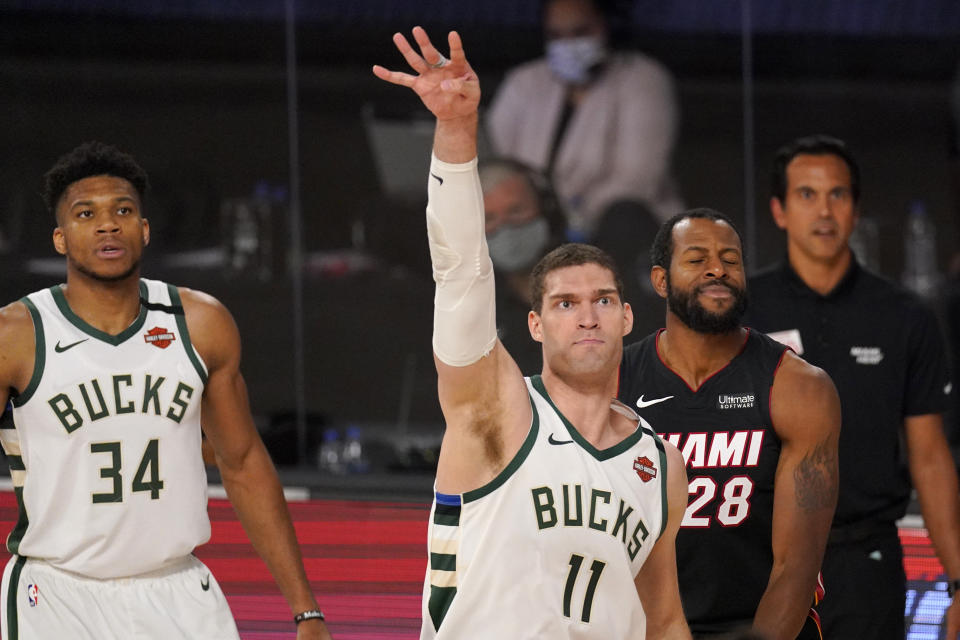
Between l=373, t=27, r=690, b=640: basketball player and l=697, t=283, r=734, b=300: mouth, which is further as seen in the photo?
l=697, t=283, r=734, b=300: mouth

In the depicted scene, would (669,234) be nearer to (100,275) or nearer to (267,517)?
(267,517)

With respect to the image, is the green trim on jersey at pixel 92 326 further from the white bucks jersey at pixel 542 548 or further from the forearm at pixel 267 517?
the white bucks jersey at pixel 542 548

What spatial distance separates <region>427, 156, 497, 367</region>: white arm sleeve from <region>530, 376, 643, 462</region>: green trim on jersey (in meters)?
0.33

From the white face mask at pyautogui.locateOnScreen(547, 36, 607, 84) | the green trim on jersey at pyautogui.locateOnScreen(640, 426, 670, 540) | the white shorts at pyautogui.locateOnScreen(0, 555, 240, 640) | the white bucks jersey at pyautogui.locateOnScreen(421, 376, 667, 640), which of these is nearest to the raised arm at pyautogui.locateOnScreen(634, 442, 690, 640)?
the green trim on jersey at pyautogui.locateOnScreen(640, 426, 670, 540)

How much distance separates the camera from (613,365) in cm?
259

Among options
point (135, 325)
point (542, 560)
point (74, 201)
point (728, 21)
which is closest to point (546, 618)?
point (542, 560)

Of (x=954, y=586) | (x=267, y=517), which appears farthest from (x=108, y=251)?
(x=954, y=586)

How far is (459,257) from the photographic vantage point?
231cm

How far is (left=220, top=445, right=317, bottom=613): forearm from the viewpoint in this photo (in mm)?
3332

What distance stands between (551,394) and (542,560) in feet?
1.08

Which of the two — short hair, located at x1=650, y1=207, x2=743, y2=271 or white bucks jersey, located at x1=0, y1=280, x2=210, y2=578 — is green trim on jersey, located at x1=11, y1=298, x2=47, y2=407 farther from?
short hair, located at x1=650, y1=207, x2=743, y2=271

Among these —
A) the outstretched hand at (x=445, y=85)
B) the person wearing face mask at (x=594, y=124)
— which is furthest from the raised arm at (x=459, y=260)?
the person wearing face mask at (x=594, y=124)

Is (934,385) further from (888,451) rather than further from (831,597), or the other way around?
(831,597)

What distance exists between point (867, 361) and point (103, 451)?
6.71 ft
